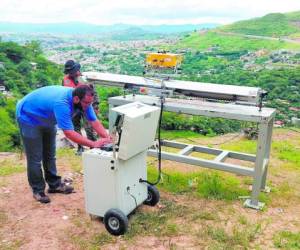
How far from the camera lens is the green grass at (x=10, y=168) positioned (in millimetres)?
5938

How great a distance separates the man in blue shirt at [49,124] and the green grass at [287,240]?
2.11m

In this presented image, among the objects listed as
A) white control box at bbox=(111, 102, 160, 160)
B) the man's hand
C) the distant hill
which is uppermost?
the distant hill

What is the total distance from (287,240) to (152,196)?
1620mm

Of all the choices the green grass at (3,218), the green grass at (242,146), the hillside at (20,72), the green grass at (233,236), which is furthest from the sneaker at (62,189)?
the hillside at (20,72)

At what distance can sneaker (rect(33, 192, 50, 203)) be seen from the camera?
4.73 meters

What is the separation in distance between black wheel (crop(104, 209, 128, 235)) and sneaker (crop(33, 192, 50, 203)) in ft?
3.68

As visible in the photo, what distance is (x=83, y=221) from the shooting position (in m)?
4.28

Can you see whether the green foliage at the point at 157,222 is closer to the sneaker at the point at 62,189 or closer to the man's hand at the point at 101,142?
the man's hand at the point at 101,142

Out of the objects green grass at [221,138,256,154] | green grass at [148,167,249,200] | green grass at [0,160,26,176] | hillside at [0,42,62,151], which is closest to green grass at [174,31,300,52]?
hillside at [0,42,62,151]

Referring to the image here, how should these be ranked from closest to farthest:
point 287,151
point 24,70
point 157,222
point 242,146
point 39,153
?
point 157,222 → point 39,153 → point 287,151 → point 242,146 → point 24,70

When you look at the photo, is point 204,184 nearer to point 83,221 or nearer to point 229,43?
point 83,221

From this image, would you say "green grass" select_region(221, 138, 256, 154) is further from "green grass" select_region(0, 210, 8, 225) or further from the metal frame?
"green grass" select_region(0, 210, 8, 225)

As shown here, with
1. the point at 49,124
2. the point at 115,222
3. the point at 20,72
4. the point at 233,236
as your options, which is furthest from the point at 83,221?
the point at 20,72

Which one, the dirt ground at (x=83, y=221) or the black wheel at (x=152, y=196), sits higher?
the black wheel at (x=152, y=196)
